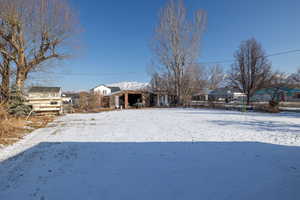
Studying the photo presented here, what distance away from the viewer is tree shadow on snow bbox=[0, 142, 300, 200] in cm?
211

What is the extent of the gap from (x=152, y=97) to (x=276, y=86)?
16.1 m

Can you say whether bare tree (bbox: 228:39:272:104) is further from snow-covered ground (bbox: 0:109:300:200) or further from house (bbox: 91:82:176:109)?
snow-covered ground (bbox: 0:109:300:200)

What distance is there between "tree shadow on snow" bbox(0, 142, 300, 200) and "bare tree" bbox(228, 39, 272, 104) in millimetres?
17651

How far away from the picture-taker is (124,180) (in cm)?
244

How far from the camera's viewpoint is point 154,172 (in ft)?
8.85

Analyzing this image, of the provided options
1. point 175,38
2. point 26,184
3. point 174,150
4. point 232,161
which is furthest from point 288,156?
point 175,38

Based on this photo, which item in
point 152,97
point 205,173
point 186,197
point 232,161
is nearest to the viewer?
point 186,197

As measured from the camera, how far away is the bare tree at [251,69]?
1841 centimetres

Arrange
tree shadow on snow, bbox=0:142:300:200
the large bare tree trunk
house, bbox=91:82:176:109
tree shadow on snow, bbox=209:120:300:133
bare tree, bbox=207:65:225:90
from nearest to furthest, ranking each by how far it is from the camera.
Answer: tree shadow on snow, bbox=0:142:300:200 < tree shadow on snow, bbox=209:120:300:133 < the large bare tree trunk < house, bbox=91:82:176:109 < bare tree, bbox=207:65:225:90

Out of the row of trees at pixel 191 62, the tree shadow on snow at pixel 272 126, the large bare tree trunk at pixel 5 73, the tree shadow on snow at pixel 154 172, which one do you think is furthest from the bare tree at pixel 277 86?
the large bare tree trunk at pixel 5 73

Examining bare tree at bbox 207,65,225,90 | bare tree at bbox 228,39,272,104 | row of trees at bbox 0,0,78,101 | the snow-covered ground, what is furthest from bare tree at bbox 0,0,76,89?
bare tree at bbox 207,65,225,90

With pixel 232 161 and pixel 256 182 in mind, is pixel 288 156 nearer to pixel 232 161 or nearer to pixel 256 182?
pixel 232 161

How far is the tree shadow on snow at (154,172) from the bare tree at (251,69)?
17651 millimetres

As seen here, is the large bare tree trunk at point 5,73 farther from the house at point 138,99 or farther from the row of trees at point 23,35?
the house at point 138,99
